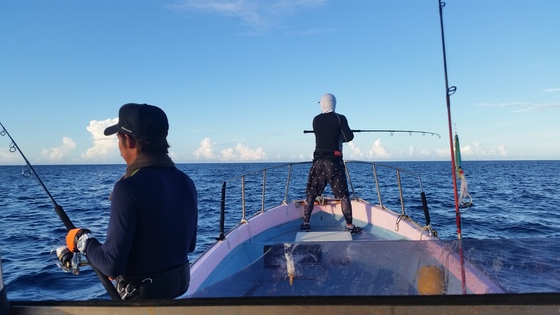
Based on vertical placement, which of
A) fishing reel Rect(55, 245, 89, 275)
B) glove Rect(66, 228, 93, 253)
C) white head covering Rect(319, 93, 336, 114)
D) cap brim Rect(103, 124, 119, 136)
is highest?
white head covering Rect(319, 93, 336, 114)

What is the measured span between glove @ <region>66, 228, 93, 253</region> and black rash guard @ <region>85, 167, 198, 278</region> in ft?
0.16

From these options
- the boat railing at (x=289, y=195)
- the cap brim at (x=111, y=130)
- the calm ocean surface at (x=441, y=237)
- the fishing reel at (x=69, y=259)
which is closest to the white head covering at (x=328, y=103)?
the boat railing at (x=289, y=195)

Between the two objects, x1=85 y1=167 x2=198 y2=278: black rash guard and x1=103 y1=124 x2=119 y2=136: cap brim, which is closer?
x1=85 y1=167 x2=198 y2=278: black rash guard

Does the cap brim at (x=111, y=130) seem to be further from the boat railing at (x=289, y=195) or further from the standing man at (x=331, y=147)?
the standing man at (x=331, y=147)

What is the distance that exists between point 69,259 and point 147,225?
0.60 metres

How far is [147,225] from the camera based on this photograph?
78.9 inches

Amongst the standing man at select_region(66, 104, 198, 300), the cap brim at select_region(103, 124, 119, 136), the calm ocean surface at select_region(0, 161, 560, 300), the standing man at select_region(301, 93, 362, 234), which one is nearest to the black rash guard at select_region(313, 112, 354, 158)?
the standing man at select_region(301, 93, 362, 234)

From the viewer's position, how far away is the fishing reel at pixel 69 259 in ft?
7.26

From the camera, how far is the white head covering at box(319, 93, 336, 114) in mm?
6266

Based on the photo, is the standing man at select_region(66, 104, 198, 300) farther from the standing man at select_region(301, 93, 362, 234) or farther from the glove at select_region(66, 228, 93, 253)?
the standing man at select_region(301, 93, 362, 234)

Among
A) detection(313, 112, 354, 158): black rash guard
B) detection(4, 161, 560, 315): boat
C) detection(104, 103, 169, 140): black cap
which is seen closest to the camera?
detection(4, 161, 560, 315): boat

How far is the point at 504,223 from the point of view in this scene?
1379 centimetres

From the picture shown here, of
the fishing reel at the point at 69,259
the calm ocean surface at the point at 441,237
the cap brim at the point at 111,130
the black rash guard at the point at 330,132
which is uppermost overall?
the black rash guard at the point at 330,132

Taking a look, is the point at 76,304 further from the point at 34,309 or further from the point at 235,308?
the point at 235,308
